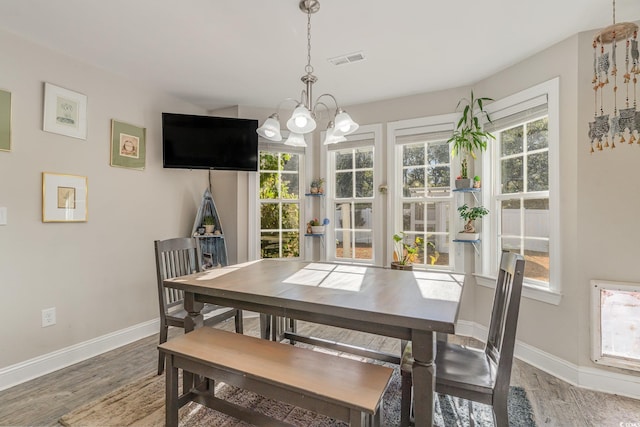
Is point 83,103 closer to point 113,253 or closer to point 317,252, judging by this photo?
point 113,253

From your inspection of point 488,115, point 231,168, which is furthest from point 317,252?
point 488,115

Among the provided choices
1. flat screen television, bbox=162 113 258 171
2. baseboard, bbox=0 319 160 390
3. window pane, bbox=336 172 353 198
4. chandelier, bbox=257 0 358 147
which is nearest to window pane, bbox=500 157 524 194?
window pane, bbox=336 172 353 198

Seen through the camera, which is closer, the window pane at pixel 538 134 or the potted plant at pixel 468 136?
the window pane at pixel 538 134

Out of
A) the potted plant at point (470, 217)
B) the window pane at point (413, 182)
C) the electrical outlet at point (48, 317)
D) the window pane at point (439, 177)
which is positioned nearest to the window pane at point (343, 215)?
the window pane at point (413, 182)

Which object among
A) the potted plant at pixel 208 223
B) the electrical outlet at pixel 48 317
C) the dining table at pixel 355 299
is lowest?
the electrical outlet at pixel 48 317

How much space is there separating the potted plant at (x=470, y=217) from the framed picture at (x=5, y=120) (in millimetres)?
3804

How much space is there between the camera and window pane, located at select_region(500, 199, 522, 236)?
112 inches

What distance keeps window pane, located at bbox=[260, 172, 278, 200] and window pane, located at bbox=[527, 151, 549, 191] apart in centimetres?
274

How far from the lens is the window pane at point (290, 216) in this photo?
4.01 m

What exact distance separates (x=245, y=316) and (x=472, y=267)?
8.74 feet

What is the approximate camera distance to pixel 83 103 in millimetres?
2709

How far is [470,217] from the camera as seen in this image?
2967 mm

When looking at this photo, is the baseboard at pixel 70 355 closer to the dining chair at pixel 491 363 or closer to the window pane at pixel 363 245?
the window pane at pixel 363 245

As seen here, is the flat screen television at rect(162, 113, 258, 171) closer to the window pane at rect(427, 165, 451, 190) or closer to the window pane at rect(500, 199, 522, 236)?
the window pane at rect(427, 165, 451, 190)
